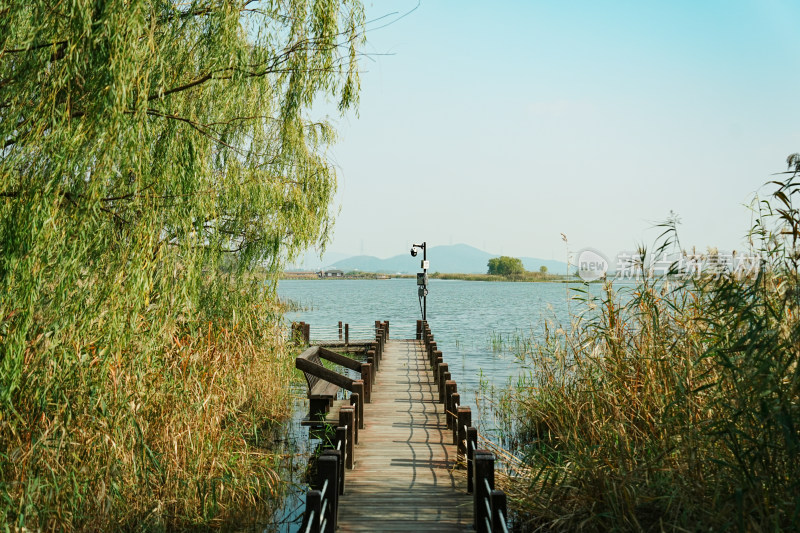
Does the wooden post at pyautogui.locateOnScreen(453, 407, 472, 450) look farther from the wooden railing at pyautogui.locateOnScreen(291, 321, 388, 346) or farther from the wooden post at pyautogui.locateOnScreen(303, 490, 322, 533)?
the wooden railing at pyautogui.locateOnScreen(291, 321, 388, 346)

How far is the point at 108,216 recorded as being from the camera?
5.74 metres

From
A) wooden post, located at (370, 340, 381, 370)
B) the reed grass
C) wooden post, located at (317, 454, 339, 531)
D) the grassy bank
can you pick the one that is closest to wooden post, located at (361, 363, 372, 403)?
wooden post, located at (370, 340, 381, 370)

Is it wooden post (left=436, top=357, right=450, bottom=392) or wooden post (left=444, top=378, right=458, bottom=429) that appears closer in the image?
wooden post (left=444, top=378, right=458, bottom=429)

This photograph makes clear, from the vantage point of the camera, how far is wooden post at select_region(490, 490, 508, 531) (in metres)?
4.39

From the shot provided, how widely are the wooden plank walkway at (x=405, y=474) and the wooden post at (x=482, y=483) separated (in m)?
0.34

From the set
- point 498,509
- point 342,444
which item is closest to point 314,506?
point 498,509

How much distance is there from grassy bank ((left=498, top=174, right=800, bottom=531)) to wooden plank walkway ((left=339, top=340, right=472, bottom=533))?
78 centimetres

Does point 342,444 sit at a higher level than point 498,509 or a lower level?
lower

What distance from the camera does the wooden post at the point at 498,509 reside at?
14.4 feet

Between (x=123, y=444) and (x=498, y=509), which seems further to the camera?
(x=123, y=444)

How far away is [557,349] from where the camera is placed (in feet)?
26.9

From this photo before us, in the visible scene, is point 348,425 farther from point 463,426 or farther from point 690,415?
point 690,415

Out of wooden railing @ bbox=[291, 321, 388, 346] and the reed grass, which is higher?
the reed grass

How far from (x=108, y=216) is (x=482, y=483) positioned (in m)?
4.02
